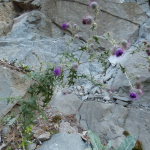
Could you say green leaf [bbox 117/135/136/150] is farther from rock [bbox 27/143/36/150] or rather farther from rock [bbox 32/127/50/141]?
rock [bbox 27/143/36/150]

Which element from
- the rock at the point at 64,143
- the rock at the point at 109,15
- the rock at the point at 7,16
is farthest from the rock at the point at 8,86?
the rock at the point at 7,16

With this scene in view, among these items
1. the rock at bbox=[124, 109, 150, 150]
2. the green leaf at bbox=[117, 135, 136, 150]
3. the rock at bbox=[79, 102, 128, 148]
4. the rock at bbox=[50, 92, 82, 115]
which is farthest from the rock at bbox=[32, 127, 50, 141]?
the rock at bbox=[124, 109, 150, 150]

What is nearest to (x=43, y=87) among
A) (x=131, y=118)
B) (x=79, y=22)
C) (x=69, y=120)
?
(x=69, y=120)

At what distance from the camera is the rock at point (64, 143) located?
1.93 metres

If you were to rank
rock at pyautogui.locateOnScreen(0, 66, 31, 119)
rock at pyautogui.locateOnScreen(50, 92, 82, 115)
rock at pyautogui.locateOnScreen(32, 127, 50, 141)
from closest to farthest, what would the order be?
rock at pyautogui.locateOnScreen(32, 127, 50, 141) < rock at pyautogui.locateOnScreen(0, 66, 31, 119) < rock at pyautogui.locateOnScreen(50, 92, 82, 115)

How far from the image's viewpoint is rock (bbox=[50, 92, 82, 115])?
2.92m

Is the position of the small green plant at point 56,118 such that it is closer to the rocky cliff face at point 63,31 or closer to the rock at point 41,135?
the rock at point 41,135

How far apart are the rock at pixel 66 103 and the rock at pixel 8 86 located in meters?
0.87

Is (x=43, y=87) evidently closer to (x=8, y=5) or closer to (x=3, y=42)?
(x=3, y=42)

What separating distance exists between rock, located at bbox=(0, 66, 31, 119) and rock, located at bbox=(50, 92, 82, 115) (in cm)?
87

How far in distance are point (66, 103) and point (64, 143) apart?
1.10 m

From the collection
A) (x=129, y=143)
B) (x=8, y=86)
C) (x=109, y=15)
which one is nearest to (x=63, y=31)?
(x=109, y=15)

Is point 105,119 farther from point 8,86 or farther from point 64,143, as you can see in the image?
point 8,86

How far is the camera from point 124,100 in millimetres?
3184
